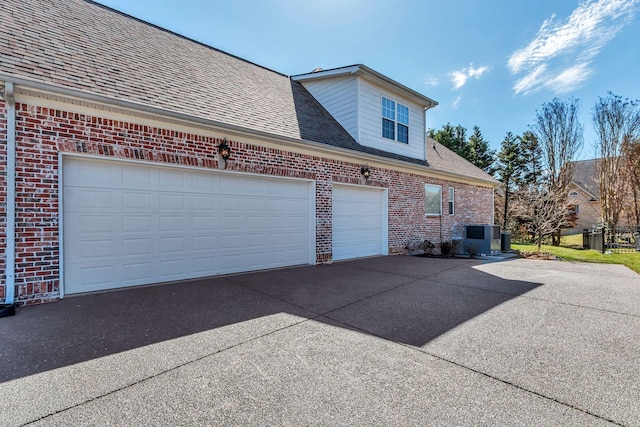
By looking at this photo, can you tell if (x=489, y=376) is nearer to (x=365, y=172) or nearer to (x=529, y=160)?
(x=365, y=172)

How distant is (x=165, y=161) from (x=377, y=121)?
704 cm

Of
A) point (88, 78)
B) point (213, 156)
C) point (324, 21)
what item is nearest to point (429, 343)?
point (213, 156)

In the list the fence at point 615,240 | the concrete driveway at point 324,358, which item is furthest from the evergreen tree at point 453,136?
the concrete driveway at point 324,358

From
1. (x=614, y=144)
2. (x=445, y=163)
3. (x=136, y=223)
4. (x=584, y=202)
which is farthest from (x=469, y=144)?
(x=136, y=223)

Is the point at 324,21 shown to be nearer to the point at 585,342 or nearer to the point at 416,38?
the point at 416,38

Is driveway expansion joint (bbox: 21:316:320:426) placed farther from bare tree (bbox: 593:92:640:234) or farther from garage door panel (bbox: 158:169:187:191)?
bare tree (bbox: 593:92:640:234)

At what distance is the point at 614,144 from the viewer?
16609mm

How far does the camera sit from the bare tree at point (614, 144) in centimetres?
1620

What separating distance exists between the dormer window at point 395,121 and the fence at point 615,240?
881 centimetres

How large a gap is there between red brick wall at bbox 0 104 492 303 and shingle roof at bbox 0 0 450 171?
0.52 m

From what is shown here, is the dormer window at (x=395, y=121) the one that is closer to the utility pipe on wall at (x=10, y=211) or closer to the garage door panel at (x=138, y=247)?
the garage door panel at (x=138, y=247)

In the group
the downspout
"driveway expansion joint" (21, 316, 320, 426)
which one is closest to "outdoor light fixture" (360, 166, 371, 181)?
"driveway expansion joint" (21, 316, 320, 426)

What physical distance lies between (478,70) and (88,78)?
15781 millimetres

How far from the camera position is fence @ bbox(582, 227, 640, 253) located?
38.1 ft
